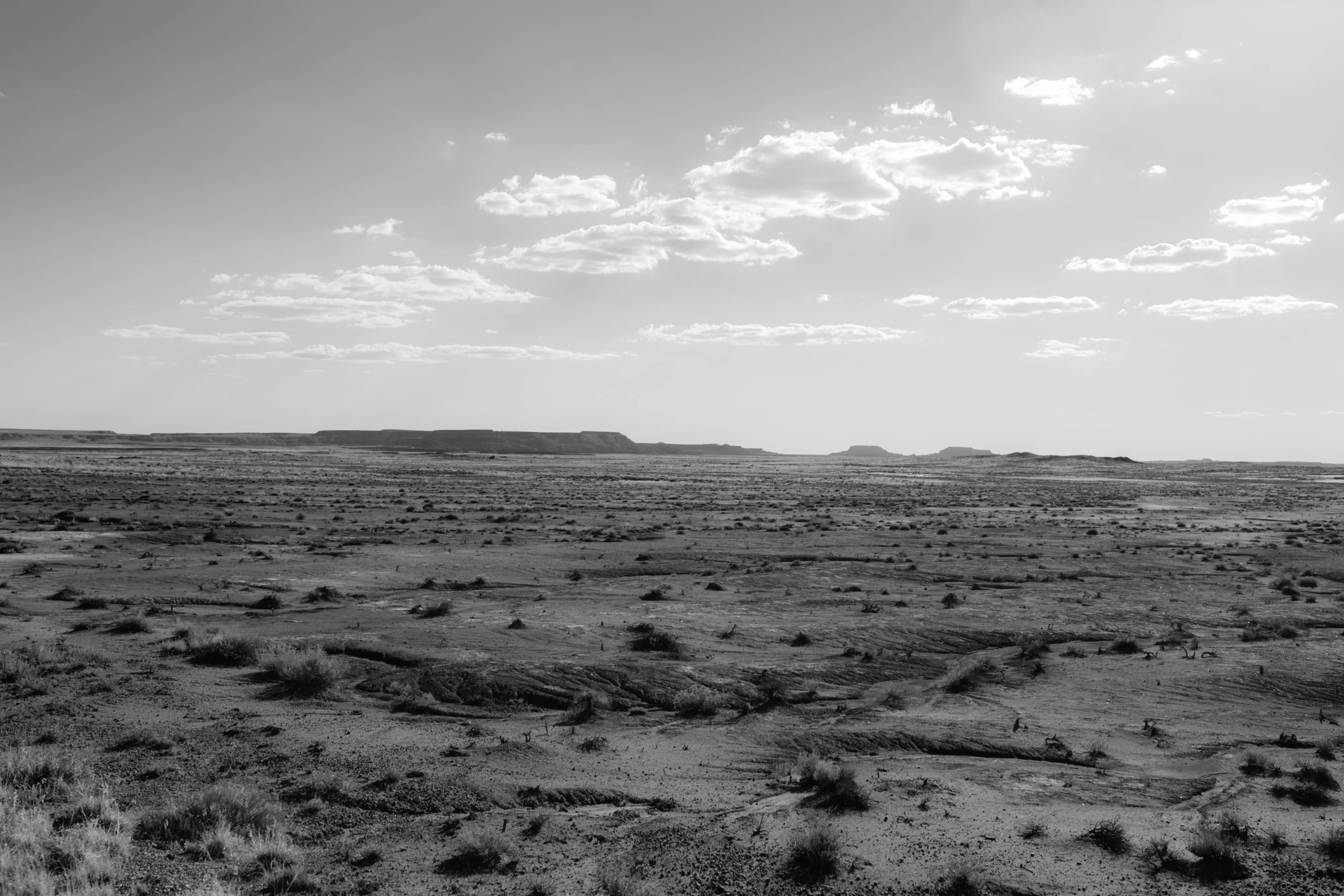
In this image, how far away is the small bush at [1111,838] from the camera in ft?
31.4

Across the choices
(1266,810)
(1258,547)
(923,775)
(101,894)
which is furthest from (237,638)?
(1258,547)

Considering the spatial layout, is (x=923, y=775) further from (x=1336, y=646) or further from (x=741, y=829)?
(x=1336, y=646)

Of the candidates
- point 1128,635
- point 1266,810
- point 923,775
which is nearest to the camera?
point 1266,810

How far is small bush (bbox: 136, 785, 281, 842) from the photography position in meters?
9.23

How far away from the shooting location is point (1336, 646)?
1981 cm

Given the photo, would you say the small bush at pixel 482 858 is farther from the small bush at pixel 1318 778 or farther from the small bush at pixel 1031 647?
the small bush at pixel 1031 647

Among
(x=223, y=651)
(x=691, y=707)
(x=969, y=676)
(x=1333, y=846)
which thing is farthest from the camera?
(x=969, y=676)

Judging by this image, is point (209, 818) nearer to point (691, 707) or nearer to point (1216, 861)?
point (691, 707)

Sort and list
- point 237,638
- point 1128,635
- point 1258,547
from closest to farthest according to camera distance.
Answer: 1. point 237,638
2. point 1128,635
3. point 1258,547

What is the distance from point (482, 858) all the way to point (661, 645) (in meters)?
10.0

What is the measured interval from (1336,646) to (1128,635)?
14.3ft

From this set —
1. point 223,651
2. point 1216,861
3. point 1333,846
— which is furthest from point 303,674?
point 1333,846

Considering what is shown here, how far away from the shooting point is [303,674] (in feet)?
50.6

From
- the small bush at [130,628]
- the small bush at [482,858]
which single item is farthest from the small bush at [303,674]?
the small bush at [482,858]
